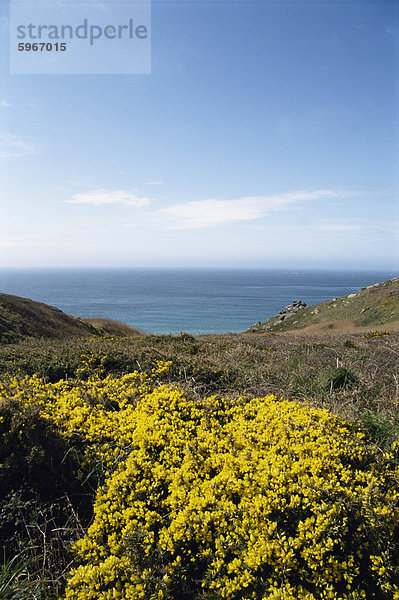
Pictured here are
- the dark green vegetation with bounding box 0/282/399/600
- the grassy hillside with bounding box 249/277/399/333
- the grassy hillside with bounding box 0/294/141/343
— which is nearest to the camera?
the dark green vegetation with bounding box 0/282/399/600

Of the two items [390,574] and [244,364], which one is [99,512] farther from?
[244,364]

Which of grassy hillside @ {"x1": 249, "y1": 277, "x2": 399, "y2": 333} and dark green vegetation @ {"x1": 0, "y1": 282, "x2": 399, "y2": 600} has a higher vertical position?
dark green vegetation @ {"x1": 0, "y1": 282, "x2": 399, "y2": 600}

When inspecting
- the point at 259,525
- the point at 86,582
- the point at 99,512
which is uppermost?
the point at 259,525

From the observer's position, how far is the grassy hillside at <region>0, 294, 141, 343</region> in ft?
72.7

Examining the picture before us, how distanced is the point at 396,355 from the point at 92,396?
7.25 meters

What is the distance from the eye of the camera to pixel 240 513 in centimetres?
312

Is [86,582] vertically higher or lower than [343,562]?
lower

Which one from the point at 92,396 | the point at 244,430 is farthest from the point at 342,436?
the point at 92,396

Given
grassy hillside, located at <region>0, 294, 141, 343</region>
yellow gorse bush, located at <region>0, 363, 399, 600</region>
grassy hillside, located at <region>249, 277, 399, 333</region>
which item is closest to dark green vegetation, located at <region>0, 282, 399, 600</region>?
yellow gorse bush, located at <region>0, 363, 399, 600</region>

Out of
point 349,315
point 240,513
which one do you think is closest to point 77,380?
point 240,513

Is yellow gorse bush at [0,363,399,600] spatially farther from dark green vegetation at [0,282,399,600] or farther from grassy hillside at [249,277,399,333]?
grassy hillside at [249,277,399,333]

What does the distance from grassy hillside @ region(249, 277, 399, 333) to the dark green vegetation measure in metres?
27.5

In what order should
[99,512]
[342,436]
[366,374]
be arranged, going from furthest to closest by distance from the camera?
[366,374], [342,436], [99,512]

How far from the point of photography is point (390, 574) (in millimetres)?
2668
